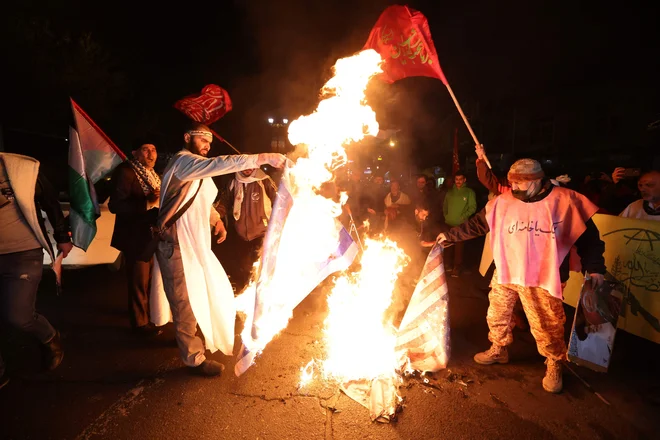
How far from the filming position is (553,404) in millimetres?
3203

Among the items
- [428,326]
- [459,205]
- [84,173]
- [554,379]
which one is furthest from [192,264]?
[459,205]

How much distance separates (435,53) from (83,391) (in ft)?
16.4

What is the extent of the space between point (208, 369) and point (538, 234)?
11.3ft

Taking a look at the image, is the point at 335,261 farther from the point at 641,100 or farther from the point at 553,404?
the point at 641,100

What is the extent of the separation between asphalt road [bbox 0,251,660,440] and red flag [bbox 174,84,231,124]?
8.68 ft

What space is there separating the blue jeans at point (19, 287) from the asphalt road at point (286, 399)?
2.16 feet

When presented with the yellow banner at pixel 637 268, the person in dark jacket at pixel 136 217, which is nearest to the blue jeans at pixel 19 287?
the person in dark jacket at pixel 136 217

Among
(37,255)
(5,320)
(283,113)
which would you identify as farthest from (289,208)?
(283,113)

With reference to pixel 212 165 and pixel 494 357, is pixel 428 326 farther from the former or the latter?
pixel 212 165

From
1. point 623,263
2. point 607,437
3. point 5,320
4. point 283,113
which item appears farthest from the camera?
point 283,113

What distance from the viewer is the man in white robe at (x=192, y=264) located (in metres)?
3.39

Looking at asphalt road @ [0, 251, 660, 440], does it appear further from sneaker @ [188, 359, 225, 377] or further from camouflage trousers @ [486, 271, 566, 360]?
camouflage trousers @ [486, 271, 566, 360]

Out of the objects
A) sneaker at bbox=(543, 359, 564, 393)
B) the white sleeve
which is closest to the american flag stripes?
sneaker at bbox=(543, 359, 564, 393)

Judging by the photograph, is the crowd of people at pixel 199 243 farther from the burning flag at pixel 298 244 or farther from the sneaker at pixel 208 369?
the burning flag at pixel 298 244
